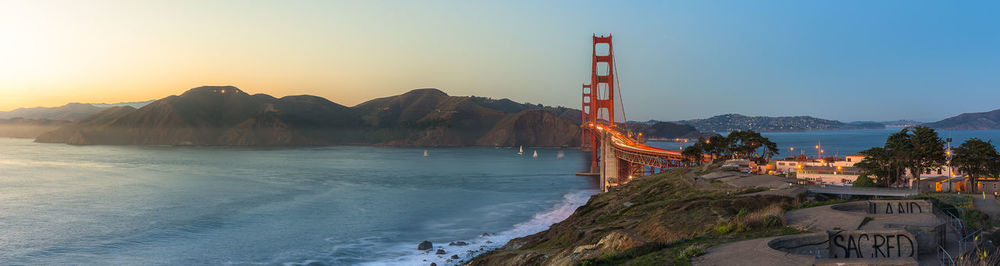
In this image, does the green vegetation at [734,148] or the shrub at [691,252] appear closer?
the shrub at [691,252]

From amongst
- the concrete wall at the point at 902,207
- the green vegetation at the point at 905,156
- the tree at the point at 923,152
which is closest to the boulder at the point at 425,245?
the concrete wall at the point at 902,207

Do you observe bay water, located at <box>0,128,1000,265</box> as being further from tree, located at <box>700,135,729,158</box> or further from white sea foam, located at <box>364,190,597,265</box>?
tree, located at <box>700,135,729,158</box>

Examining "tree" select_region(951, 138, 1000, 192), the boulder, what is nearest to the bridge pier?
the boulder

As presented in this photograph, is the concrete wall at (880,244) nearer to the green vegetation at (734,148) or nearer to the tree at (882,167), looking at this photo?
the tree at (882,167)

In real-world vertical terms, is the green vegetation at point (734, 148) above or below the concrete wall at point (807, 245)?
above

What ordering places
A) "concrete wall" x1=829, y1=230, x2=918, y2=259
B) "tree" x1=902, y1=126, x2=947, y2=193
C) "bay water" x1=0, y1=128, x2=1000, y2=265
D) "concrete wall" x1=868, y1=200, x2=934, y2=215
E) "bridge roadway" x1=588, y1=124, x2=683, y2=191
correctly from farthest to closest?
"bridge roadway" x1=588, y1=124, x2=683, y2=191 → "bay water" x1=0, y1=128, x2=1000, y2=265 → "tree" x1=902, y1=126, x2=947, y2=193 → "concrete wall" x1=868, y1=200, x2=934, y2=215 → "concrete wall" x1=829, y1=230, x2=918, y2=259

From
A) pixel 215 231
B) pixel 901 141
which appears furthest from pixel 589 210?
pixel 215 231

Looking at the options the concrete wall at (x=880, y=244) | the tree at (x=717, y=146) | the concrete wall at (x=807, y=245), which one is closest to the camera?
the concrete wall at (x=880, y=244)

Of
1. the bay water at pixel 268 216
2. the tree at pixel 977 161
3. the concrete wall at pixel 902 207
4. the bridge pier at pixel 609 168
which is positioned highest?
the tree at pixel 977 161

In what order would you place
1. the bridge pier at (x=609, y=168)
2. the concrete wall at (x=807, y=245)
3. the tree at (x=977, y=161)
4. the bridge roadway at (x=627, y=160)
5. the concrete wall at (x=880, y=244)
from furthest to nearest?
the bridge pier at (x=609, y=168)
the bridge roadway at (x=627, y=160)
the tree at (x=977, y=161)
the concrete wall at (x=807, y=245)
the concrete wall at (x=880, y=244)
